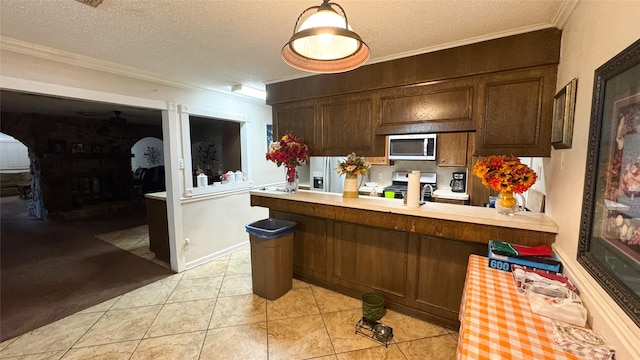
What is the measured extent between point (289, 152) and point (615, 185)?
2443 millimetres

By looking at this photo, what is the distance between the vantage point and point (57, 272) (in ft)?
11.0

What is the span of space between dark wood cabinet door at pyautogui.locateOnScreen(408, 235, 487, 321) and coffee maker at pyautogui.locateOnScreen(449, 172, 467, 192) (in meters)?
2.31

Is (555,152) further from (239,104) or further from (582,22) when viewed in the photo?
(239,104)

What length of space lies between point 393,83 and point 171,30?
186 centimetres

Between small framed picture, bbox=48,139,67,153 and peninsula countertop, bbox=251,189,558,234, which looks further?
small framed picture, bbox=48,139,67,153

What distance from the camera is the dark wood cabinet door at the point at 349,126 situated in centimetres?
265

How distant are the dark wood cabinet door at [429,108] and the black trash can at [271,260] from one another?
146 cm

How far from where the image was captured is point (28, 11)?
1635 millimetres

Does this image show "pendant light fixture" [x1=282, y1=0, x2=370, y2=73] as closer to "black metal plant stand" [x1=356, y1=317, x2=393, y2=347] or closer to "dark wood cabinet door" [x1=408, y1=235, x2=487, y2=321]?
"dark wood cabinet door" [x1=408, y1=235, x2=487, y2=321]

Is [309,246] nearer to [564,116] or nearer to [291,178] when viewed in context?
[291,178]

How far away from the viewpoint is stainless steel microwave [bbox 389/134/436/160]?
4031 mm

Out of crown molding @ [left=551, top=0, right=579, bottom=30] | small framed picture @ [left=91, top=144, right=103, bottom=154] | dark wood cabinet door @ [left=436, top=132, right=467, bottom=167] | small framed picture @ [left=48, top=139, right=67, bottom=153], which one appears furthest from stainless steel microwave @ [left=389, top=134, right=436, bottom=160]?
small framed picture @ [left=48, top=139, right=67, bottom=153]

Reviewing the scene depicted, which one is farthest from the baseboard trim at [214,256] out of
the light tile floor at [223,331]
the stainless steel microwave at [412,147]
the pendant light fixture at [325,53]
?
the pendant light fixture at [325,53]

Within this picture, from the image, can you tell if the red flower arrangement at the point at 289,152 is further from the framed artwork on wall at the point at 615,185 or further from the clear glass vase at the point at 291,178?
the framed artwork on wall at the point at 615,185
